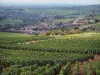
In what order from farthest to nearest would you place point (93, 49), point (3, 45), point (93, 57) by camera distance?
1. point (3, 45)
2. point (93, 49)
3. point (93, 57)

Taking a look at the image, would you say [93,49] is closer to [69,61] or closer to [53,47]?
[53,47]

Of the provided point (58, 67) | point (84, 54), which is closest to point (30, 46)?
point (84, 54)

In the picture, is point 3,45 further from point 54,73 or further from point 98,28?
point 98,28

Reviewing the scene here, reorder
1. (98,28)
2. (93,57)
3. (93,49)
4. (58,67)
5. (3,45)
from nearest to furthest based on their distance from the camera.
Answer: (58,67) → (93,57) → (93,49) → (3,45) → (98,28)

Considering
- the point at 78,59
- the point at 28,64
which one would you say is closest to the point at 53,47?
the point at 78,59

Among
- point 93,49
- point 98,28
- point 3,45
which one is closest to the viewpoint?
point 93,49

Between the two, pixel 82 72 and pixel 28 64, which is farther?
pixel 28 64
